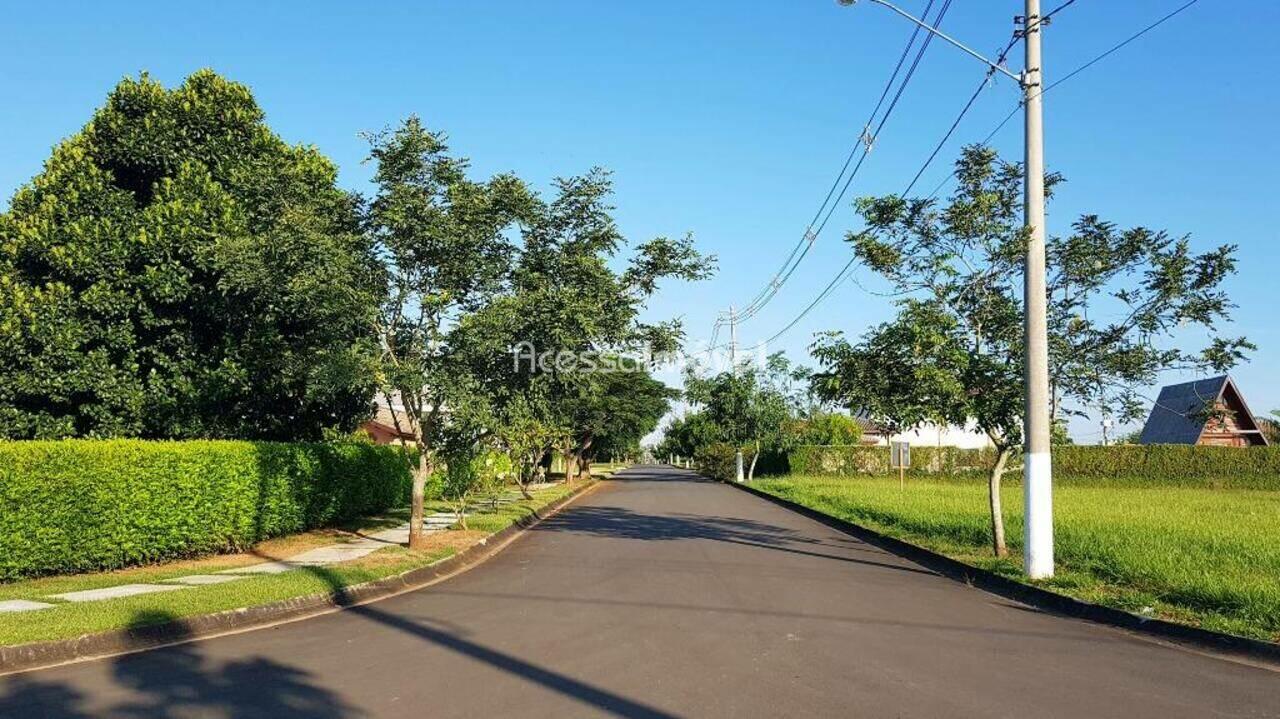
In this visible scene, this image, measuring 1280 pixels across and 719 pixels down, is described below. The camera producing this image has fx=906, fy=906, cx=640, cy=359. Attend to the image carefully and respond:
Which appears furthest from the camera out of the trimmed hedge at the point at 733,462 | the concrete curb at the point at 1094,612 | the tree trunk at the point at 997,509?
the trimmed hedge at the point at 733,462

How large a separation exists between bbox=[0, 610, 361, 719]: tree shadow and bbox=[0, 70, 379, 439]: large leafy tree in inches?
305

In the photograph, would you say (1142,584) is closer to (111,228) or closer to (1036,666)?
(1036,666)

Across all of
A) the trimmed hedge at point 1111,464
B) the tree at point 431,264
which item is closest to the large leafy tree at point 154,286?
the tree at point 431,264

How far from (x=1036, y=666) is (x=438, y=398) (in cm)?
996

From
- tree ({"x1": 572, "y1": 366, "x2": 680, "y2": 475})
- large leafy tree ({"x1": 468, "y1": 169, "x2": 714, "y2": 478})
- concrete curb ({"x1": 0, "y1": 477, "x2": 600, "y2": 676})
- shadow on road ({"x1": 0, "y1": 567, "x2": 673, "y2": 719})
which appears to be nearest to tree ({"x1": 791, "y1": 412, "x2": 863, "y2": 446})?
tree ({"x1": 572, "y1": 366, "x2": 680, "y2": 475})

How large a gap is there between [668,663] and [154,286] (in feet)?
46.3

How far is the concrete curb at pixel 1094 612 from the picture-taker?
788 centimetres

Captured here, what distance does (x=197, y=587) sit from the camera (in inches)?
417

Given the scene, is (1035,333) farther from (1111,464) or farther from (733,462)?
(733,462)

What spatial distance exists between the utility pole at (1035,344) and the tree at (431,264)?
796cm

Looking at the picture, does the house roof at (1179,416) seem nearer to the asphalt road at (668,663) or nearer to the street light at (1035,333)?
the street light at (1035,333)

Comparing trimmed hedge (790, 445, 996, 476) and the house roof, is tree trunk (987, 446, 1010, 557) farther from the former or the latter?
trimmed hedge (790, 445, 996, 476)

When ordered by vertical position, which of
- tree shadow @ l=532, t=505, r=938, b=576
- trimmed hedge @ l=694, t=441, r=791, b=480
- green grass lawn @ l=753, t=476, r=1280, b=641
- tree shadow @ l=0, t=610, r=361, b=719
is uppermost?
trimmed hedge @ l=694, t=441, r=791, b=480

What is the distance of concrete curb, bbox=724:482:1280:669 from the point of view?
7.88 metres
